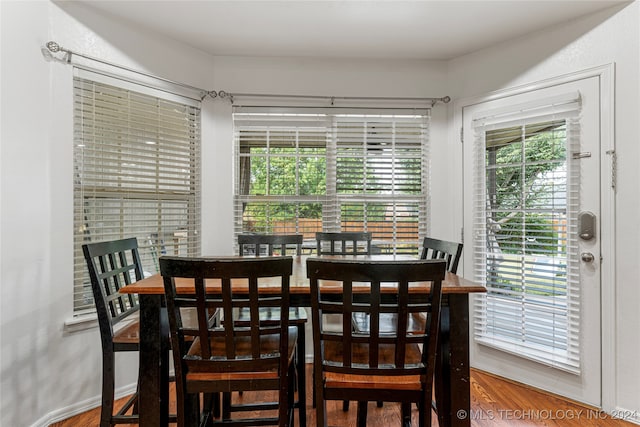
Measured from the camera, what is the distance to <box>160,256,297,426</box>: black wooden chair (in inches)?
45.7

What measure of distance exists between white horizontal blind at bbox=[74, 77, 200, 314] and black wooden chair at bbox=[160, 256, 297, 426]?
43.0 inches

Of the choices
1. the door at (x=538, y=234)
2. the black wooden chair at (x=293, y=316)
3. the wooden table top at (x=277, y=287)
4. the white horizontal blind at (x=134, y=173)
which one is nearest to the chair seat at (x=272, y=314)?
the black wooden chair at (x=293, y=316)

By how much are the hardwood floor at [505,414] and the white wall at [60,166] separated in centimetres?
16

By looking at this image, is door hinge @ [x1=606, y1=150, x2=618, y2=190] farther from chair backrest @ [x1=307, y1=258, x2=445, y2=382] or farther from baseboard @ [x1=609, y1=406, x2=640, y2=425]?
chair backrest @ [x1=307, y1=258, x2=445, y2=382]

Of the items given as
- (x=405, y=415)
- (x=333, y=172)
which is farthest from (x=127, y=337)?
(x=333, y=172)

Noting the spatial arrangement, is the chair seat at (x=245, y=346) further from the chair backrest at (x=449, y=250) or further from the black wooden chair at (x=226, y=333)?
the chair backrest at (x=449, y=250)

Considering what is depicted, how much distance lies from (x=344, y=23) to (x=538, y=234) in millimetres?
1963

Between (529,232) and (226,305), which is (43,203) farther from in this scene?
(529,232)

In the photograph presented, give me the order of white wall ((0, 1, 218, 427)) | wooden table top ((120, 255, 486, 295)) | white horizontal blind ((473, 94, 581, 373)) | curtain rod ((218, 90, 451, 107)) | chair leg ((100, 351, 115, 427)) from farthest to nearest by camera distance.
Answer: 1. curtain rod ((218, 90, 451, 107))
2. white horizontal blind ((473, 94, 581, 373))
3. white wall ((0, 1, 218, 427))
4. chair leg ((100, 351, 115, 427))
5. wooden table top ((120, 255, 486, 295))

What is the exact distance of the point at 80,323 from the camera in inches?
80.4

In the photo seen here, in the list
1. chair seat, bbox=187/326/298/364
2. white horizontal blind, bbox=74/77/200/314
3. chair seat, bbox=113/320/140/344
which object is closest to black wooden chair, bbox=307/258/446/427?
chair seat, bbox=187/326/298/364

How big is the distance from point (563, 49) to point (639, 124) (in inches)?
27.4

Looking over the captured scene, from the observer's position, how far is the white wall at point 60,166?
5.66 ft

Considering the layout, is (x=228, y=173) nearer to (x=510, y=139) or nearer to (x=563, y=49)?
(x=510, y=139)
